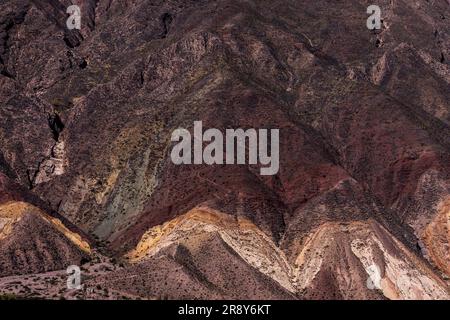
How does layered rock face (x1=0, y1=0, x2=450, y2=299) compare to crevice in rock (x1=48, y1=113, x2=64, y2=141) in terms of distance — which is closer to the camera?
layered rock face (x1=0, y1=0, x2=450, y2=299)

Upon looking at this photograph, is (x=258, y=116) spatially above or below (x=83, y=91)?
below

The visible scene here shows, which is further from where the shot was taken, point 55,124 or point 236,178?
point 55,124

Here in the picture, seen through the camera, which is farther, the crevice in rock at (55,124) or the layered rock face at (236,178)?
the crevice in rock at (55,124)

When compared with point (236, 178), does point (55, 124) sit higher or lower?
higher

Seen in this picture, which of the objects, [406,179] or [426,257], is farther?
[406,179]

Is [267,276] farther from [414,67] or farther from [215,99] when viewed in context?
[414,67]
